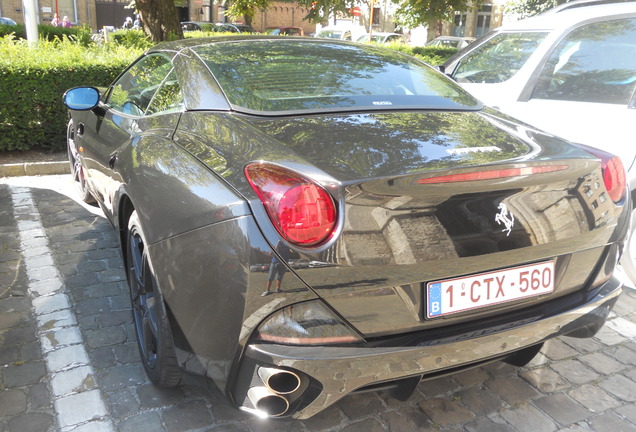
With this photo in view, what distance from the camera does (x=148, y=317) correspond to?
8.74 ft

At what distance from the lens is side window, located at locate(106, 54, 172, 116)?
131 inches

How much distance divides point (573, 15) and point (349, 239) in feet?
11.8

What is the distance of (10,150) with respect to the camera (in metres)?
6.76

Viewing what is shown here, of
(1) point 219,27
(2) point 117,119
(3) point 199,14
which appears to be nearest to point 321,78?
(2) point 117,119

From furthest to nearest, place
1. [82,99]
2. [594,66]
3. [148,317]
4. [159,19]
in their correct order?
[159,19], [594,66], [82,99], [148,317]

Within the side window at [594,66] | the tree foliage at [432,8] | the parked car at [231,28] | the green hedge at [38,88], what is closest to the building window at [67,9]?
the parked car at [231,28]

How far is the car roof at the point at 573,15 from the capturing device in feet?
13.8

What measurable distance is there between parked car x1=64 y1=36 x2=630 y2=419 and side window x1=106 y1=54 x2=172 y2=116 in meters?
0.59

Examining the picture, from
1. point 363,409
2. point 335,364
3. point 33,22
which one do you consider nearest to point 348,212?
point 335,364

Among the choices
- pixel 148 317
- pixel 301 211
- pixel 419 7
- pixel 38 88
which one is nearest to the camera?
pixel 301 211

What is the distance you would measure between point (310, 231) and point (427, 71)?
192 centimetres

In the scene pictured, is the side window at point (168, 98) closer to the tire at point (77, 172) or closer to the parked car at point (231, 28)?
the tire at point (77, 172)

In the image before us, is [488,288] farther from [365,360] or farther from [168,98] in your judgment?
[168,98]

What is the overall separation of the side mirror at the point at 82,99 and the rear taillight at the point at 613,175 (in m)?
2.88
